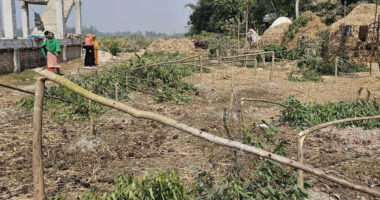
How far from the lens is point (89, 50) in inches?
540

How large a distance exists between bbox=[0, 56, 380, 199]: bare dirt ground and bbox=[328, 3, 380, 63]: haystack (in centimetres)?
Answer: 882

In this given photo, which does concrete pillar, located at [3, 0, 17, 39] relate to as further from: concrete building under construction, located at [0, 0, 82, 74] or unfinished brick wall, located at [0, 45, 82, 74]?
unfinished brick wall, located at [0, 45, 82, 74]

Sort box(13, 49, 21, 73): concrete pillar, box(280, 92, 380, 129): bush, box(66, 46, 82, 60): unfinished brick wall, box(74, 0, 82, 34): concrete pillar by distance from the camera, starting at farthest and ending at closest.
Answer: box(74, 0, 82, 34): concrete pillar < box(66, 46, 82, 60): unfinished brick wall < box(13, 49, 21, 73): concrete pillar < box(280, 92, 380, 129): bush

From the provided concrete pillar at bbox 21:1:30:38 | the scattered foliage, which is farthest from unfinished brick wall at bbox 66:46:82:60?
the scattered foliage

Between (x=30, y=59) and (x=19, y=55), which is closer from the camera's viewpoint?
(x=19, y=55)

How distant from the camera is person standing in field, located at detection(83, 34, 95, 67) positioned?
13.4m

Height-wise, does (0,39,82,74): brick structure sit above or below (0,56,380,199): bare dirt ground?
above

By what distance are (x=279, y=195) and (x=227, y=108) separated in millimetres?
4009

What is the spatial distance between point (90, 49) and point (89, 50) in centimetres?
7

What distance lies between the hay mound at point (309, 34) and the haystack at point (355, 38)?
1126mm

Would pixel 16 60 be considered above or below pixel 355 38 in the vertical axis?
below

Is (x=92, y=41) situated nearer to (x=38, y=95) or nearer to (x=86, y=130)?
(x=86, y=130)

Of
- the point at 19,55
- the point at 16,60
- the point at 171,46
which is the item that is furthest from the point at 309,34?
the point at 16,60

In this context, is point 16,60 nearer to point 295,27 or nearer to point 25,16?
point 25,16
